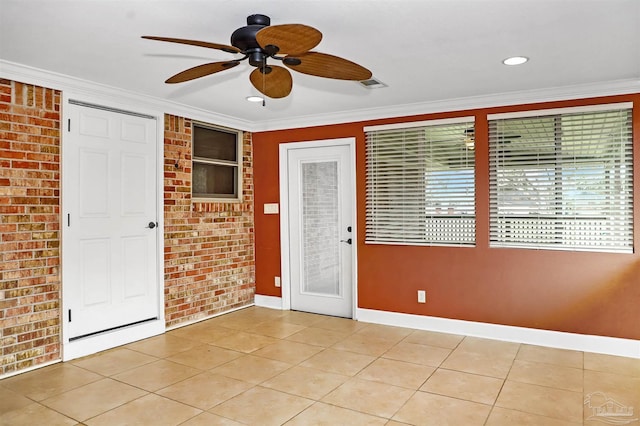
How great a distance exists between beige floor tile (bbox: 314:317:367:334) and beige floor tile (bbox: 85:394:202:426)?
1985mm

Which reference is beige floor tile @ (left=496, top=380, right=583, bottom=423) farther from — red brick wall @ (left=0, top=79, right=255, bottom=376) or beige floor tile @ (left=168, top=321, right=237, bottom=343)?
red brick wall @ (left=0, top=79, right=255, bottom=376)

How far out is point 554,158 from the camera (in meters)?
3.84

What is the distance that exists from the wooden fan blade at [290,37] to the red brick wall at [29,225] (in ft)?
7.71

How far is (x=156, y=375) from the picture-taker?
327 cm

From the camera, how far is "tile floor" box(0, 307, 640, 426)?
262 centimetres

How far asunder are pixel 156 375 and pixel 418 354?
214cm

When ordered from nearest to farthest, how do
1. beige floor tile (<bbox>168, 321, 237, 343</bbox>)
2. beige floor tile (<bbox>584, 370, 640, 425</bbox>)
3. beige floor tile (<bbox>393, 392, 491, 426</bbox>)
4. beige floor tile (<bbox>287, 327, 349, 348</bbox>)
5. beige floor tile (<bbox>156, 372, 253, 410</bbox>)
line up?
beige floor tile (<bbox>393, 392, 491, 426</bbox>) < beige floor tile (<bbox>584, 370, 640, 425</bbox>) < beige floor tile (<bbox>156, 372, 253, 410</bbox>) < beige floor tile (<bbox>287, 327, 349, 348</bbox>) < beige floor tile (<bbox>168, 321, 237, 343</bbox>)

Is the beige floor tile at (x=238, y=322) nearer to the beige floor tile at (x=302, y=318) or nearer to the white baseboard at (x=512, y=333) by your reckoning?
the beige floor tile at (x=302, y=318)

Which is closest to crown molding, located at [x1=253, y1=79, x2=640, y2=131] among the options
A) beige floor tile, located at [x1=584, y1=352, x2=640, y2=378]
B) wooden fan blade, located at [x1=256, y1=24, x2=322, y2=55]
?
beige floor tile, located at [x1=584, y1=352, x2=640, y2=378]

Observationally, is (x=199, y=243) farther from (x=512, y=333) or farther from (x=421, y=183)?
(x=512, y=333)

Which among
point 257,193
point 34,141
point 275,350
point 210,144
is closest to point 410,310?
point 275,350

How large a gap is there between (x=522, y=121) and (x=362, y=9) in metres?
2.40

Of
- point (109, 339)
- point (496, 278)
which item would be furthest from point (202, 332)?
point (496, 278)

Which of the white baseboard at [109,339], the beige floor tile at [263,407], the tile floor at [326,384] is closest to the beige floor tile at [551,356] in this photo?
the tile floor at [326,384]
